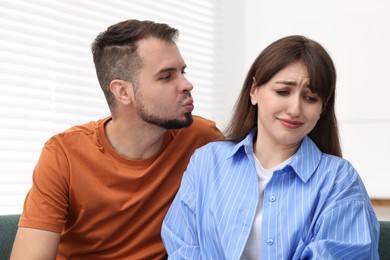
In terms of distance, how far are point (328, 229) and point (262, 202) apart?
20cm

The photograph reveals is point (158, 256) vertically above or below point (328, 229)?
below

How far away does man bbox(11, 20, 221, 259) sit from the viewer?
1879mm

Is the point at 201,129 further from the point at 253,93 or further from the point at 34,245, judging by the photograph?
the point at 34,245

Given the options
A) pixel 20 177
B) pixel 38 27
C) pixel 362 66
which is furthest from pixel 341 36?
pixel 20 177

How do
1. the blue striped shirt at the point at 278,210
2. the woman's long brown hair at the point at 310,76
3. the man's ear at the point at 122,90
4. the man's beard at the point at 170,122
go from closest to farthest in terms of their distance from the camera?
the blue striped shirt at the point at 278,210
the woman's long brown hair at the point at 310,76
the man's beard at the point at 170,122
the man's ear at the point at 122,90

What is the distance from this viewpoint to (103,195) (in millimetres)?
1924

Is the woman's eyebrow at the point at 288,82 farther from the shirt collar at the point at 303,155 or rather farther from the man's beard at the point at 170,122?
the man's beard at the point at 170,122

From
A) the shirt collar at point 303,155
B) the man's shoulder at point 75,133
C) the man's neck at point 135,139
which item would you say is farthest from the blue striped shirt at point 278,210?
the man's shoulder at point 75,133

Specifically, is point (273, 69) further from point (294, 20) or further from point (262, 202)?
point (294, 20)

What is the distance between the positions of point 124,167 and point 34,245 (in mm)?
363

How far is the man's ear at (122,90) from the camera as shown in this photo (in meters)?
2.09

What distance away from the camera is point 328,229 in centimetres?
152

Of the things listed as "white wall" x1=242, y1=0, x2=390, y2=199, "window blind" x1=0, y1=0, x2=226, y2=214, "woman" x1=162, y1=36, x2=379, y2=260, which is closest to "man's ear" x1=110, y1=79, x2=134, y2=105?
"woman" x1=162, y1=36, x2=379, y2=260

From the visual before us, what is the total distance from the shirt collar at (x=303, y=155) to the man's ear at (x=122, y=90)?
0.47 m
